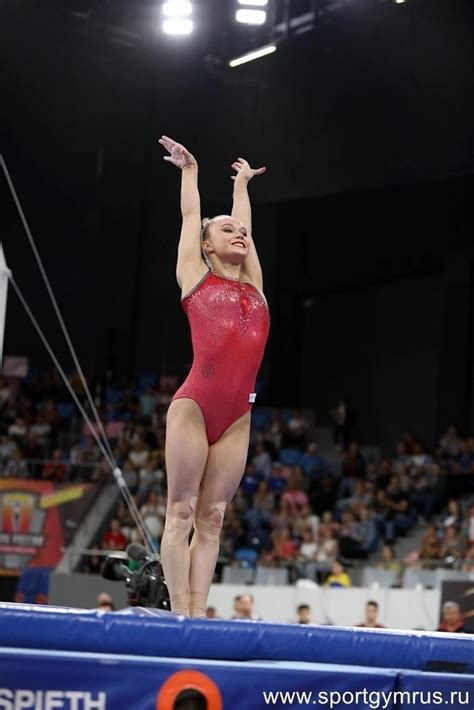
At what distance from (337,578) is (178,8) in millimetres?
6948

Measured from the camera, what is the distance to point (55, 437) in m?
17.5

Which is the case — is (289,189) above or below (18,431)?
above

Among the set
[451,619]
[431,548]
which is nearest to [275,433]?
[431,548]

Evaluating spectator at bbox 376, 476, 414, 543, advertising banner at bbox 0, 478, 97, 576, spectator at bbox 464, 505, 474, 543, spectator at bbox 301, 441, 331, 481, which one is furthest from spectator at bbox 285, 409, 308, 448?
spectator at bbox 464, 505, 474, 543

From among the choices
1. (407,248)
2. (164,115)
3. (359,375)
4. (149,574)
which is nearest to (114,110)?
(164,115)

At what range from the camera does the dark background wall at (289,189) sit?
12.3m

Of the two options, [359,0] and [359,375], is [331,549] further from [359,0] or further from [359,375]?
[359,375]

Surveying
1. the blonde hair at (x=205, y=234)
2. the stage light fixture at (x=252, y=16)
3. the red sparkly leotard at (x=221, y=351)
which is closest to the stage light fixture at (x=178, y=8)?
the stage light fixture at (x=252, y=16)

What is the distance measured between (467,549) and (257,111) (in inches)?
218

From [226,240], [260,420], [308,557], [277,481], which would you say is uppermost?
[260,420]

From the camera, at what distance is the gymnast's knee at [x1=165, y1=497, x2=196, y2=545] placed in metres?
4.46

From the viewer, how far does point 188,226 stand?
4840 millimetres

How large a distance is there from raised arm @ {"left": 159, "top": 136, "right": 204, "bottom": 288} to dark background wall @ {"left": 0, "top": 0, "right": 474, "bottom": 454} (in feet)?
13.5

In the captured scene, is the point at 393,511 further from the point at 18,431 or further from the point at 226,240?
the point at 226,240
